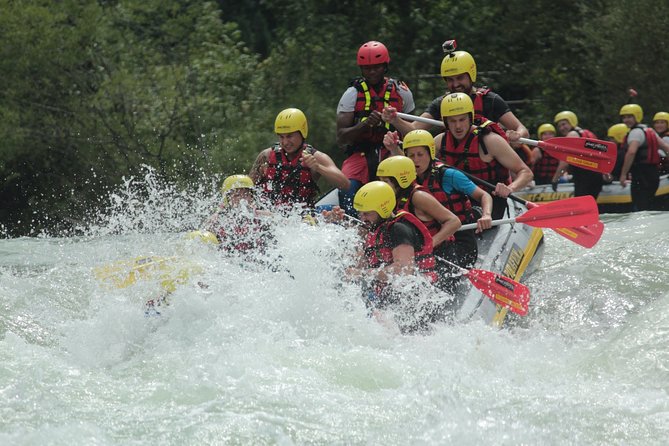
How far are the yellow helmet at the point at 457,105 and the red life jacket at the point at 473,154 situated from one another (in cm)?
23

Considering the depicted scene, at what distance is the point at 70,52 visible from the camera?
1438 cm

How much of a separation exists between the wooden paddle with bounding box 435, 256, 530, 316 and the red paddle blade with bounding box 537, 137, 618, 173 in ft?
7.30

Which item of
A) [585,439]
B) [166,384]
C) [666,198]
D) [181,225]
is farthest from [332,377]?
[666,198]

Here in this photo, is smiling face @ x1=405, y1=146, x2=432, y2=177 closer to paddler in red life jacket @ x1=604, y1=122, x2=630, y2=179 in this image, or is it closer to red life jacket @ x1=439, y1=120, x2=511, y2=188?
red life jacket @ x1=439, y1=120, x2=511, y2=188

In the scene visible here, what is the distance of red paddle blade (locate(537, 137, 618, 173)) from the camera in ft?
30.5

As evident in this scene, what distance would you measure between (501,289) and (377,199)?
1.09m

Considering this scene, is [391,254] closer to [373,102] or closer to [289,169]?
[289,169]

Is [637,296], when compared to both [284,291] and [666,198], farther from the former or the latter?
[666,198]

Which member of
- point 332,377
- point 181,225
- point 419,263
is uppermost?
point 419,263

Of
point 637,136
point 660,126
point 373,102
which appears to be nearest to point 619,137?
point 660,126

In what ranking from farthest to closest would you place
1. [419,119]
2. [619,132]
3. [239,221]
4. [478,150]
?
1. [619,132]
2. [419,119]
3. [478,150]
4. [239,221]

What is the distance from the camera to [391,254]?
22.8 feet

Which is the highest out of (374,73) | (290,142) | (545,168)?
(374,73)

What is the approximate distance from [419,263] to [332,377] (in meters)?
1.17
